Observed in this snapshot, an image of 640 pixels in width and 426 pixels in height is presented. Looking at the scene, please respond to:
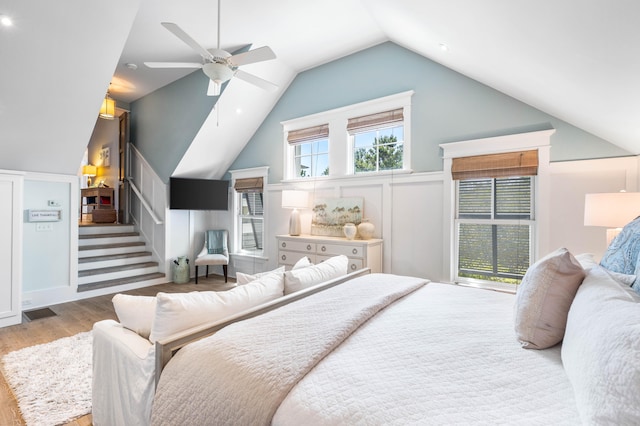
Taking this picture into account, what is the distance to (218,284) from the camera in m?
5.00

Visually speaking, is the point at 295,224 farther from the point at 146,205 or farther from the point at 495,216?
the point at 146,205

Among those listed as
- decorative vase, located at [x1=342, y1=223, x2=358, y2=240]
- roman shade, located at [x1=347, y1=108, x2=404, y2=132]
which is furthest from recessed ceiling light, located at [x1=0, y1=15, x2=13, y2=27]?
decorative vase, located at [x1=342, y1=223, x2=358, y2=240]

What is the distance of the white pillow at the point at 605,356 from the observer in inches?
24.9

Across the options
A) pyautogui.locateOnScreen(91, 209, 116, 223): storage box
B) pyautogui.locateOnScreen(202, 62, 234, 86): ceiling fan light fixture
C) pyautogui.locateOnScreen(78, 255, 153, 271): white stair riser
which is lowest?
pyautogui.locateOnScreen(78, 255, 153, 271): white stair riser

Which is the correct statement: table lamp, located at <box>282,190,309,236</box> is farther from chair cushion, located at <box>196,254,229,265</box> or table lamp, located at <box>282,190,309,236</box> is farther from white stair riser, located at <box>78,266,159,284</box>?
white stair riser, located at <box>78,266,159,284</box>

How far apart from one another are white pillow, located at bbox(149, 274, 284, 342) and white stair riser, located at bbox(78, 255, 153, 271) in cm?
424

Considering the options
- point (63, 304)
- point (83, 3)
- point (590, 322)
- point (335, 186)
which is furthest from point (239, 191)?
point (590, 322)

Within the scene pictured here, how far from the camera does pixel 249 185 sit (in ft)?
16.9

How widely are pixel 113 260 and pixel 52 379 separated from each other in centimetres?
304

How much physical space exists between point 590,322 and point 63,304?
5.18m

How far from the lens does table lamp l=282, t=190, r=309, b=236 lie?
421 centimetres

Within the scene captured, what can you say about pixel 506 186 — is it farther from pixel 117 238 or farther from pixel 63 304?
pixel 117 238

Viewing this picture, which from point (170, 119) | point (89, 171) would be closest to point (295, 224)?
point (170, 119)

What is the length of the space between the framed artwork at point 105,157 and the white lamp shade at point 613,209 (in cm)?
840
